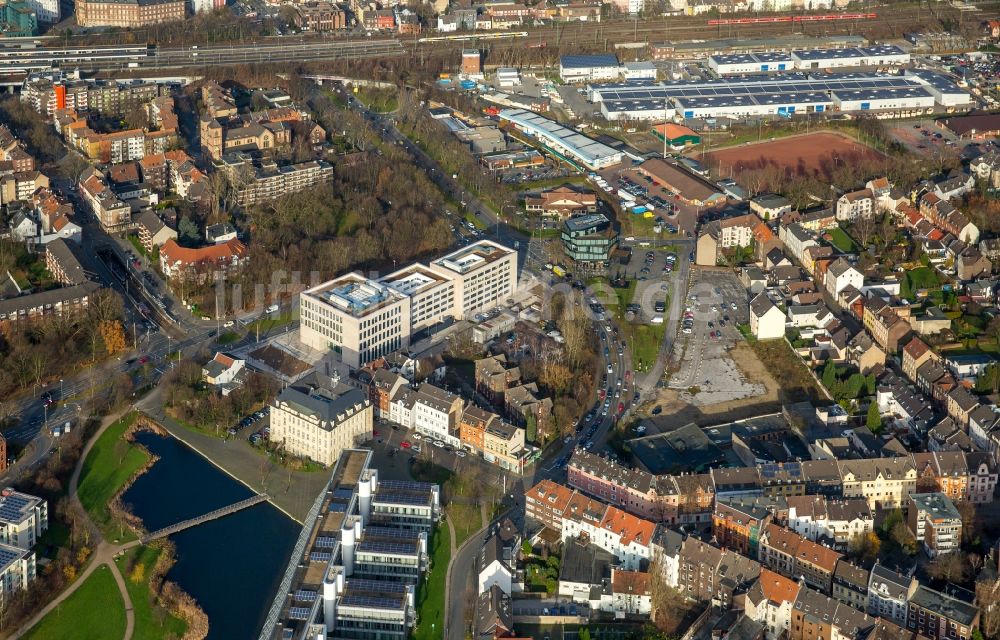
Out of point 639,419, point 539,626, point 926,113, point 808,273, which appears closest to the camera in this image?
point 539,626

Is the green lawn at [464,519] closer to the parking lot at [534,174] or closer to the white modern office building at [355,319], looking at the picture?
the white modern office building at [355,319]

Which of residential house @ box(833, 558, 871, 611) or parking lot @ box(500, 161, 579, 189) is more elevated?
parking lot @ box(500, 161, 579, 189)

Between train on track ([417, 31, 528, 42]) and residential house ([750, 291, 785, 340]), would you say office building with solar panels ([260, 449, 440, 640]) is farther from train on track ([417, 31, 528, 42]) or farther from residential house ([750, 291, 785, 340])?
train on track ([417, 31, 528, 42])

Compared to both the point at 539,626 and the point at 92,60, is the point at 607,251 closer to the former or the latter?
the point at 539,626

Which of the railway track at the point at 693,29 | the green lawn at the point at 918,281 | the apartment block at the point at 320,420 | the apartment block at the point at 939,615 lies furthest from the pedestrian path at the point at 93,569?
the railway track at the point at 693,29

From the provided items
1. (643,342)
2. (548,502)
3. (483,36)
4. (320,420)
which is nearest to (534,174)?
(643,342)

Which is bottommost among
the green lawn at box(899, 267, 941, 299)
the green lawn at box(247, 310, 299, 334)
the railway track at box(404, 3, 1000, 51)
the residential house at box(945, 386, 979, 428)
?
the green lawn at box(247, 310, 299, 334)

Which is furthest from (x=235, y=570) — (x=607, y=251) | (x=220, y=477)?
(x=607, y=251)

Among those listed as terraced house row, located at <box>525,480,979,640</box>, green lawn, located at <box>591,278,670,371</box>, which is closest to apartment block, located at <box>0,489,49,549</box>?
terraced house row, located at <box>525,480,979,640</box>
